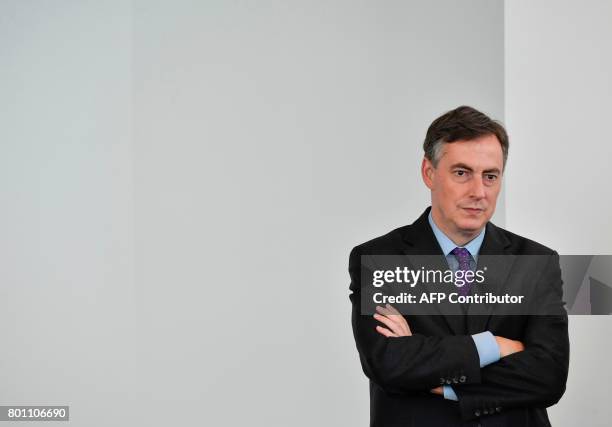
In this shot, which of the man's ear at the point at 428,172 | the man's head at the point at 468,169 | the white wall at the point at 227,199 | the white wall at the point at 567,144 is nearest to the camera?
the man's head at the point at 468,169

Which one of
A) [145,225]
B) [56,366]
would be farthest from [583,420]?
[56,366]

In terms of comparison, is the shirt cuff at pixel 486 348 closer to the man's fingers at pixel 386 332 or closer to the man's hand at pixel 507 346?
the man's hand at pixel 507 346

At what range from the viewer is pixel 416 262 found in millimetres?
2490

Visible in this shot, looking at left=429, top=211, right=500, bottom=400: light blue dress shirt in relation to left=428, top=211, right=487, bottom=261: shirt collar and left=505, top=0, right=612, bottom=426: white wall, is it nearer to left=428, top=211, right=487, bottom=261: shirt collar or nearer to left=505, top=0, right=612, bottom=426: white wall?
left=428, top=211, right=487, bottom=261: shirt collar

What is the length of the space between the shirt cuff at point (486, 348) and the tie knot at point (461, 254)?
249 mm

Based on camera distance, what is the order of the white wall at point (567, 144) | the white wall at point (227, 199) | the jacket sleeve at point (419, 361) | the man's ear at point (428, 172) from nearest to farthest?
1. the jacket sleeve at point (419, 361)
2. the man's ear at point (428, 172)
3. the white wall at point (567, 144)
4. the white wall at point (227, 199)

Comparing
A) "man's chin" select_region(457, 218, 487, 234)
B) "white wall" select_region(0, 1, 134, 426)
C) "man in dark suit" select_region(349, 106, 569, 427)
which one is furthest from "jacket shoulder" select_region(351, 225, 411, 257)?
"white wall" select_region(0, 1, 134, 426)

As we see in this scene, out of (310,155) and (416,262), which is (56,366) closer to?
(310,155)

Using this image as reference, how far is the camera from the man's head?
242cm

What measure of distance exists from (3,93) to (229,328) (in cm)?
166

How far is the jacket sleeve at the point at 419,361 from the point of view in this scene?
2.31m

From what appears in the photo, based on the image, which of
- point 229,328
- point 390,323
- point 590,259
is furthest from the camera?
point 229,328

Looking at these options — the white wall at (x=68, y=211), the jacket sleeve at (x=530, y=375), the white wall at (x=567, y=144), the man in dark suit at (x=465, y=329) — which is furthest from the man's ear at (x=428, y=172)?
the white wall at (x=68, y=211)

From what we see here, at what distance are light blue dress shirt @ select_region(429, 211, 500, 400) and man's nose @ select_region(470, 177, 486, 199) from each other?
180 mm
